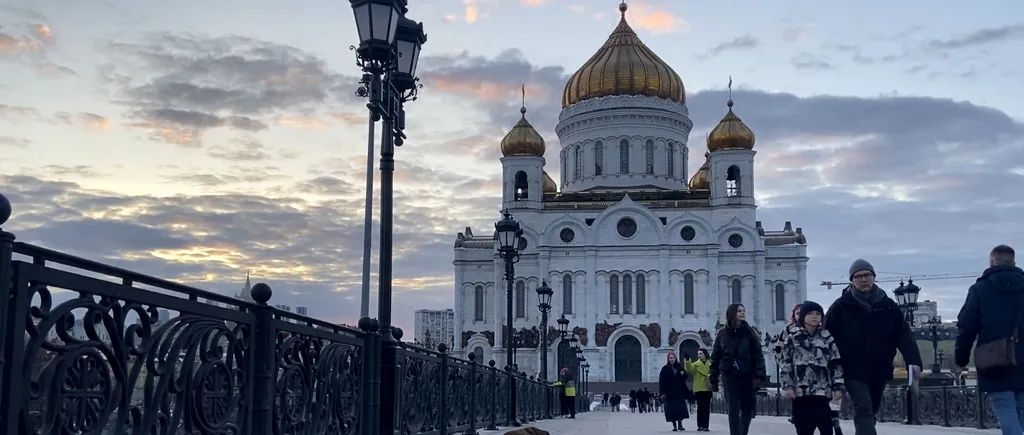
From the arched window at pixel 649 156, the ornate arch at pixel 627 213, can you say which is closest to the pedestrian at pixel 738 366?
the ornate arch at pixel 627 213

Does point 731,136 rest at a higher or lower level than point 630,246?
higher

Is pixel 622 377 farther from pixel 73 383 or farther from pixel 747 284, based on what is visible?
pixel 73 383

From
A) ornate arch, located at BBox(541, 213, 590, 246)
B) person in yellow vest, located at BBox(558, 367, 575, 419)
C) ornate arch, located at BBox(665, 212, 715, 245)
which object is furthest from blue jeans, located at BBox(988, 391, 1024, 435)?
ornate arch, located at BBox(541, 213, 590, 246)

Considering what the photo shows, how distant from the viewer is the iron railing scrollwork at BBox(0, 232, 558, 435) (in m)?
4.02

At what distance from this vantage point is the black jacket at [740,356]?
35.8 ft

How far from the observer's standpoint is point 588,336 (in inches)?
2653

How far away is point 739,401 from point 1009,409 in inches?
125

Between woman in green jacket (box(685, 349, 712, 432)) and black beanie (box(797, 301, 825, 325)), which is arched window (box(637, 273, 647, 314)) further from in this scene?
black beanie (box(797, 301, 825, 325))

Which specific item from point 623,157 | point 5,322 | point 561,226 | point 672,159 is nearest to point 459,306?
point 561,226

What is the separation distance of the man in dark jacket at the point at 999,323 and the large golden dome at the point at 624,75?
64.7 metres

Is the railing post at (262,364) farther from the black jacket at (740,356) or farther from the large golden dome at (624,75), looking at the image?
the large golden dome at (624,75)

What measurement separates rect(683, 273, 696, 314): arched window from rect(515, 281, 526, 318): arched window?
33.6 ft

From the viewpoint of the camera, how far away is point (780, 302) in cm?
6988

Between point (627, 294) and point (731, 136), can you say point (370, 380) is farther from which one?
point (731, 136)
